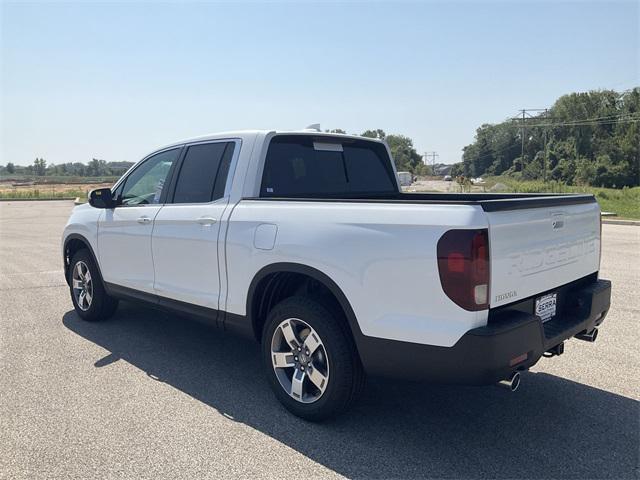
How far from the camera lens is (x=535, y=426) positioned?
3371 mm

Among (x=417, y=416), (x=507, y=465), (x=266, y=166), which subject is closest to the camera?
(x=507, y=465)

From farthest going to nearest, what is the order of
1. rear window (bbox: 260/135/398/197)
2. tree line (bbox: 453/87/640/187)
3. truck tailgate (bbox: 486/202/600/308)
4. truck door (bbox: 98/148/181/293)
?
tree line (bbox: 453/87/640/187) < truck door (bbox: 98/148/181/293) < rear window (bbox: 260/135/398/197) < truck tailgate (bbox: 486/202/600/308)

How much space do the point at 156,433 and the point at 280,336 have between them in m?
0.99

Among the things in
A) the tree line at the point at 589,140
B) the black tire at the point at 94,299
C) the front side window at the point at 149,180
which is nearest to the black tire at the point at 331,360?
the front side window at the point at 149,180

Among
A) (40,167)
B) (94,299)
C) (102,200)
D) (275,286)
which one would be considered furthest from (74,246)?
(40,167)

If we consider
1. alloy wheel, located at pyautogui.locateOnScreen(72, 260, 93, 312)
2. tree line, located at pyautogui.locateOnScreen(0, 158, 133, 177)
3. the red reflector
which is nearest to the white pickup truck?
the red reflector

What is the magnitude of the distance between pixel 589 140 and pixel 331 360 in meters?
86.5

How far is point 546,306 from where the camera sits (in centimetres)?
328

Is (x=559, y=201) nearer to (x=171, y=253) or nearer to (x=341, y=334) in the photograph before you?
(x=341, y=334)

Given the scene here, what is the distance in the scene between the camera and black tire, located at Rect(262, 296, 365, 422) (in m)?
3.20

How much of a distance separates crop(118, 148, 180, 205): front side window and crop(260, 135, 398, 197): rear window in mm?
1148

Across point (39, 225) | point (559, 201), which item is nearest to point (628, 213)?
point (559, 201)

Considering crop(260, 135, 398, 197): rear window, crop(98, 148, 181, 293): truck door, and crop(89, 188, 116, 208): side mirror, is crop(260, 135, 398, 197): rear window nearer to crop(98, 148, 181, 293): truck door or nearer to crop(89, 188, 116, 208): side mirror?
crop(98, 148, 181, 293): truck door

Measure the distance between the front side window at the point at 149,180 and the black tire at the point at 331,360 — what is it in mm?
2092
